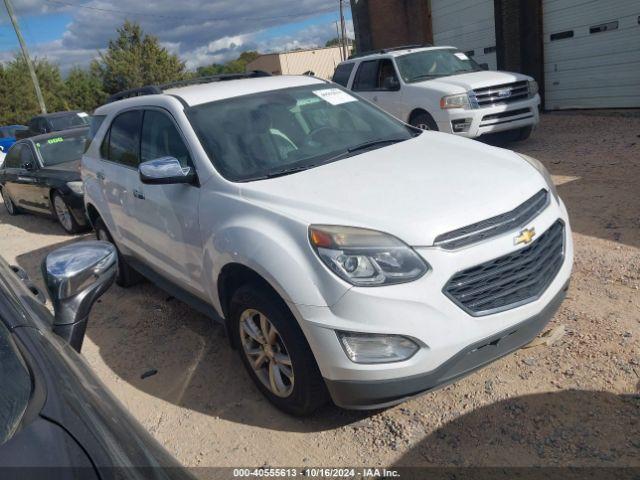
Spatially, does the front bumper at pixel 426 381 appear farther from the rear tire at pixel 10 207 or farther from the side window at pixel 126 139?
the rear tire at pixel 10 207

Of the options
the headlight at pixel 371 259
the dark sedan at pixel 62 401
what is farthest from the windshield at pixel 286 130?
the dark sedan at pixel 62 401

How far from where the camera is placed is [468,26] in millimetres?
15711

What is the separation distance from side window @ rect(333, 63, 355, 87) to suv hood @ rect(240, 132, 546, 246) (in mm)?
7993

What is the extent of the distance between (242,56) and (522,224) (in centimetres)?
9076

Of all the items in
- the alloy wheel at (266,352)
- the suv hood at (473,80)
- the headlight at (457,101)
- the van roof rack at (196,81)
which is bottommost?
Answer: the alloy wheel at (266,352)

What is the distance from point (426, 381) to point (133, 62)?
131 feet

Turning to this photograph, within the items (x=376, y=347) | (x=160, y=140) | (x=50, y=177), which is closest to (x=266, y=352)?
(x=376, y=347)

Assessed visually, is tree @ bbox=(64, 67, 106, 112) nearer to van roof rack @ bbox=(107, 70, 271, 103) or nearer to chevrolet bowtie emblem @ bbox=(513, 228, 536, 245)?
van roof rack @ bbox=(107, 70, 271, 103)

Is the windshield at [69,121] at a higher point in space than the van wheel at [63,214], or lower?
higher

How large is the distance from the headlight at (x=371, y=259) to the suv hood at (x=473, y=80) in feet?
22.6

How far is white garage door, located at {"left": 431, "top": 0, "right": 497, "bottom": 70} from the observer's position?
48.4ft

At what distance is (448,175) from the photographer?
315 centimetres

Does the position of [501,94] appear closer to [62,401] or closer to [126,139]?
[126,139]

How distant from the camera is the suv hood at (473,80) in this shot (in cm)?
889
